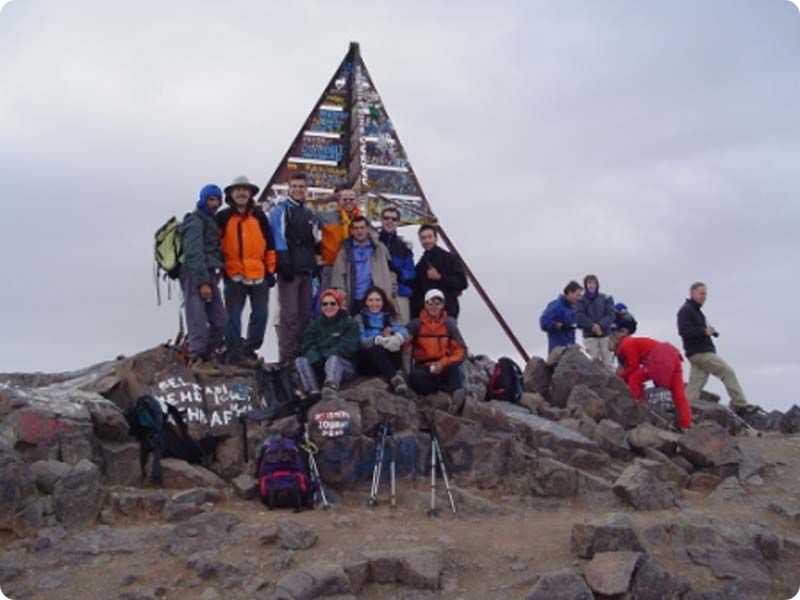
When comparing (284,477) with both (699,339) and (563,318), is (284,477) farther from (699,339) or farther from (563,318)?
(699,339)

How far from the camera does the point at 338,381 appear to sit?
1074cm

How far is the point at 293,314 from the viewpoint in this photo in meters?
11.9

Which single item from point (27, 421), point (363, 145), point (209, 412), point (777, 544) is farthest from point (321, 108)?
point (777, 544)

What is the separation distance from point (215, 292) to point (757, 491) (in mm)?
7314

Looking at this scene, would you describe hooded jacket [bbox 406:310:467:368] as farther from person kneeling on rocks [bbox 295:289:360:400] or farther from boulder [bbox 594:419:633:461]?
boulder [bbox 594:419:633:461]

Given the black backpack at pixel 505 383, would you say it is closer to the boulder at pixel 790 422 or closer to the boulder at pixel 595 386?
the boulder at pixel 595 386

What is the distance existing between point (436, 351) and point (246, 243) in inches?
111

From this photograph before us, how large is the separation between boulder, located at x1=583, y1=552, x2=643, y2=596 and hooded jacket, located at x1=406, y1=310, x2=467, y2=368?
4189 mm

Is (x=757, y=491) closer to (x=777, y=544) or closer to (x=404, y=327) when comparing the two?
(x=777, y=544)

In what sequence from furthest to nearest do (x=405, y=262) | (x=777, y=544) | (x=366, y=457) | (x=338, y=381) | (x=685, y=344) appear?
(x=685, y=344), (x=405, y=262), (x=338, y=381), (x=366, y=457), (x=777, y=544)

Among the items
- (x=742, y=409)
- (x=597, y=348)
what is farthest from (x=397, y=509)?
(x=742, y=409)

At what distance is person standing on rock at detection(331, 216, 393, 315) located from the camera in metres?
11.8

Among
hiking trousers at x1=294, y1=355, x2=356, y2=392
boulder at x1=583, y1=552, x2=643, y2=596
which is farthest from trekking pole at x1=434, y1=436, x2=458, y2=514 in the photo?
boulder at x1=583, y1=552, x2=643, y2=596

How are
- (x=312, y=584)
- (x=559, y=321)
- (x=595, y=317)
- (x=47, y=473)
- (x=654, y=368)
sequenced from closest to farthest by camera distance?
(x=312, y=584), (x=47, y=473), (x=654, y=368), (x=559, y=321), (x=595, y=317)
